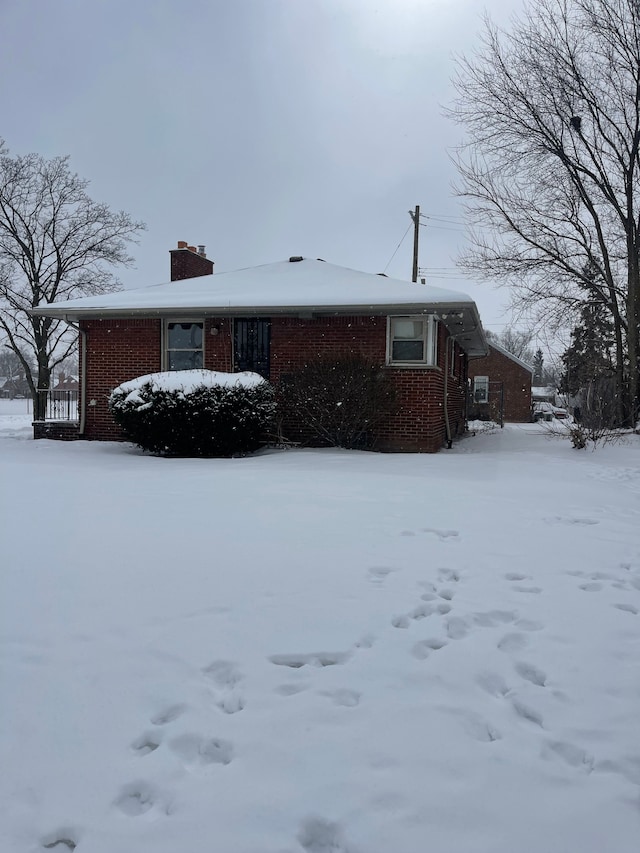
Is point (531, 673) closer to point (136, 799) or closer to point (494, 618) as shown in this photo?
point (494, 618)

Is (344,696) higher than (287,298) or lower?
lower

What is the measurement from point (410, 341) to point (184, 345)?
15.9 feet

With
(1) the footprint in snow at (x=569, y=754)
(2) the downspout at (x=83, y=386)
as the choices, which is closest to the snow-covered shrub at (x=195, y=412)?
(2) the downspout at (x=83, y=386)

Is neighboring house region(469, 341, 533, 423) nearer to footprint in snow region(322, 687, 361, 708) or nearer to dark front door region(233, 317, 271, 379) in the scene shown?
dark front door region(233, 317, 271, 379)

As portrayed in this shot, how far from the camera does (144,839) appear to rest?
1716mm

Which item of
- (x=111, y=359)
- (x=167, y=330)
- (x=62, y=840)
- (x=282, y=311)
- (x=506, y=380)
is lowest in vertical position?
(x=62, y=840)

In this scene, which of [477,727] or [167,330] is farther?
[167,330]

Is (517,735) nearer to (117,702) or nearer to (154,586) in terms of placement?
(117,702)

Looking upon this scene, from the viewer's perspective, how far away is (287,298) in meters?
11.5

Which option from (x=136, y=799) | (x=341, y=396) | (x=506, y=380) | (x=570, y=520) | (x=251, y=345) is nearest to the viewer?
(x=136, y=799)

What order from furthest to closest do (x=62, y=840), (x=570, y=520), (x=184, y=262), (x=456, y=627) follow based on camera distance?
(x=184, y=262) < (x=570, y=520) < (x=456, y=627) < (x=62, y=840)

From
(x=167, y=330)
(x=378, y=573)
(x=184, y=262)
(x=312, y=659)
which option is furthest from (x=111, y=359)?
(x=312, y=659)

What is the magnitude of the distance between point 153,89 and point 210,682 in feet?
56.8

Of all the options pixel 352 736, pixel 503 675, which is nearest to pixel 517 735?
pixel 503 675
